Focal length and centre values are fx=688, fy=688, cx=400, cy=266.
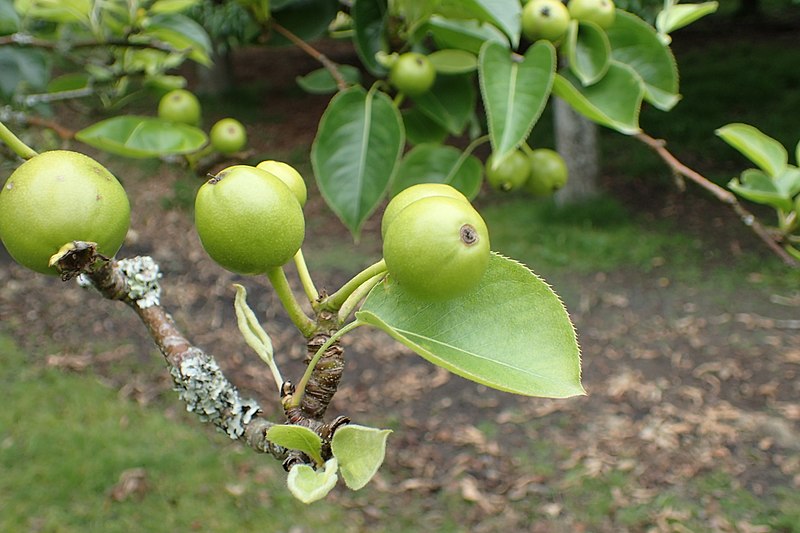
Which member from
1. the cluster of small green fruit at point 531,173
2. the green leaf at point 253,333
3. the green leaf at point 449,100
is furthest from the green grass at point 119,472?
the green leaf at point 253,333

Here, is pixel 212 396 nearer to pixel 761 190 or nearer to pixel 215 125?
pixel 215 125

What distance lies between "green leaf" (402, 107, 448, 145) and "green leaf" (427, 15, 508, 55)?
0.30 m

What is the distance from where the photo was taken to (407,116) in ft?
6.39

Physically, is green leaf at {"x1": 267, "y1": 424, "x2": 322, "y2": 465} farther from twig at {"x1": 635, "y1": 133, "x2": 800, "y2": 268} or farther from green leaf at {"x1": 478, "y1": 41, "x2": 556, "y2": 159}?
twig at {"x1": 635, "y1": 133, "x2": 800, "y2": 268}

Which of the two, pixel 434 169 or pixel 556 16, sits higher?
pixel 556 16

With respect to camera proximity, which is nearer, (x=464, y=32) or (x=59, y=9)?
(x=464, y=32)

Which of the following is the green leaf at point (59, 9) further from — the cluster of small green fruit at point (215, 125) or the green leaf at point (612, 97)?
the green leaf at point (612, 97)

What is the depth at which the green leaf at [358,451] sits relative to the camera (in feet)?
2.36

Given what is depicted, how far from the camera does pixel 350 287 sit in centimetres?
Result: 85

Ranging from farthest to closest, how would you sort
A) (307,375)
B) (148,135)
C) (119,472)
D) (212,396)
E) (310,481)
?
(119,472) < (148,135) < (212,396) < (307,375) < (310,481)

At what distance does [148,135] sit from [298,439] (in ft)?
3.79

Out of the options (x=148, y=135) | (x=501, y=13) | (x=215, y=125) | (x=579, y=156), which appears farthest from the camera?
(x=579, y=156)

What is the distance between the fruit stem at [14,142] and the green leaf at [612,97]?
105 cm

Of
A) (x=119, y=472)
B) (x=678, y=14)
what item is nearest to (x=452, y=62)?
Answer: (x=678, y=14)
